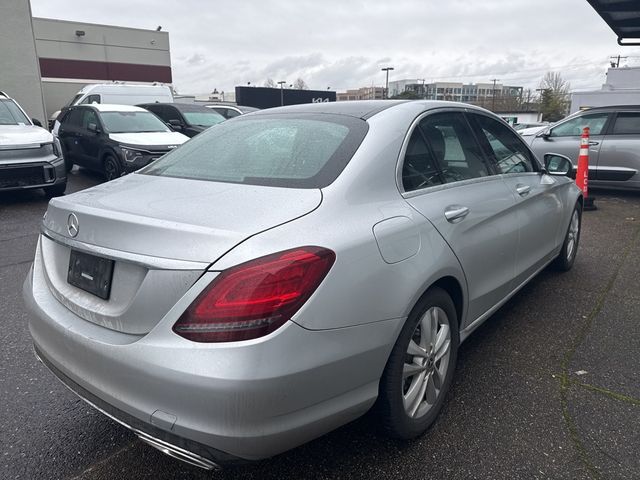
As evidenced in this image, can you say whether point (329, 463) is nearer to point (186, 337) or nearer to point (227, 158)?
point (186, 337)

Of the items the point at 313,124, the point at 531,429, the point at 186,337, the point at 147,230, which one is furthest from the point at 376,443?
the point at 313,124

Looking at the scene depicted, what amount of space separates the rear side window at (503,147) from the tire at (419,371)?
4.31ft

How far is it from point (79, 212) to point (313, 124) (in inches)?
48.2

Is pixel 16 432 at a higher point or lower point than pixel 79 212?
lower

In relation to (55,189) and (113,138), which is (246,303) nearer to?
(55,189)

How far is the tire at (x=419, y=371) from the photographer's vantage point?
82.0 inches

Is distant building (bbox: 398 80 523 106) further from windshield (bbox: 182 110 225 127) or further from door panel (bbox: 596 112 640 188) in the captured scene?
door panel (bbox: 596 112 640 188)

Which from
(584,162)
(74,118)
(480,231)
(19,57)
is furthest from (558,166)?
(19,57)

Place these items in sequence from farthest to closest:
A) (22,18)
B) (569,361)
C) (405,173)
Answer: (22,18) < (569,361) < (405,173)

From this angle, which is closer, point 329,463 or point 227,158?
point 329,463

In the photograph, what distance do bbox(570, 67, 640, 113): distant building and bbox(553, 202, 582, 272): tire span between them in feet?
45.7

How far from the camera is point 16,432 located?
240 cm

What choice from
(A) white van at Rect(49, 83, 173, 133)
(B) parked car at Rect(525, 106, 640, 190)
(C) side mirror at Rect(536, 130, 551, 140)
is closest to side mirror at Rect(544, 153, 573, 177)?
(B) parked car at Rect(525, 106, 640, 190)

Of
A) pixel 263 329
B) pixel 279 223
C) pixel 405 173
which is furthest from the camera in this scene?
pixel 405 173
